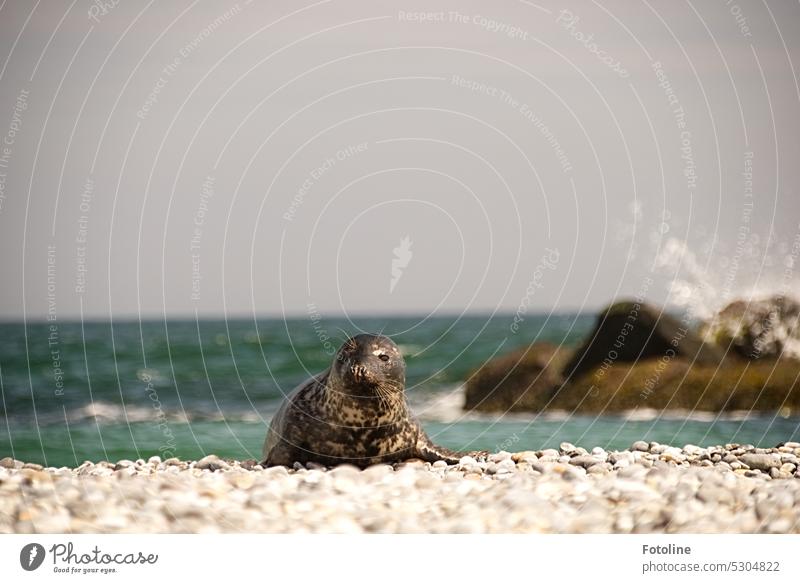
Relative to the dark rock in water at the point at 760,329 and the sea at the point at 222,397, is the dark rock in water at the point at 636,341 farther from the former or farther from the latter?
the sea at the point at 222,397

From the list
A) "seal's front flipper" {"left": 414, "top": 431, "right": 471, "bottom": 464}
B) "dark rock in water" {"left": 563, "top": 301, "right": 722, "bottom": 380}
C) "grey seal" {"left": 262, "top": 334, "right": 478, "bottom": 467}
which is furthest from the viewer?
"dark rock in water" {"left": 563, "top": 301, "right": 722, "bottom": 380}

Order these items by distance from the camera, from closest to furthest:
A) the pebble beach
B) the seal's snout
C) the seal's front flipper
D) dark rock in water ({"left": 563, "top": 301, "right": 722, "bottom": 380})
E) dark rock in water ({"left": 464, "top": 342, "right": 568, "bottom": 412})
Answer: the pebble beach
the seal's snout
the seal's front flipper
dark rock in water ({"left": 563, "top": 301, "right": 722, "bottom": 380})
dark rock in water ({"left": 464, "top": 342, "right": 568, "bottom": 412})

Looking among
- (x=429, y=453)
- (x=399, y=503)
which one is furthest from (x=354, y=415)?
(x=399, y=503)

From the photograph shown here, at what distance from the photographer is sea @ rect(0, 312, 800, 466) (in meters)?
12.6

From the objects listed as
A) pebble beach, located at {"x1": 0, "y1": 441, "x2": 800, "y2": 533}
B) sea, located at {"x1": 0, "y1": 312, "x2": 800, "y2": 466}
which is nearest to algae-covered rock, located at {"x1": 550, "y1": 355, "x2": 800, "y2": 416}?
sea, located at {"x1": 0, "y1": 312, "x2": 800, "y2": 466}

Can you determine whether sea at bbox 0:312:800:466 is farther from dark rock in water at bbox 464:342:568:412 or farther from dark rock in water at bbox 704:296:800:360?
dark rock in water at bbox 704:296:800:360

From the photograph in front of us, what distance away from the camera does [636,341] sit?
16141 mm

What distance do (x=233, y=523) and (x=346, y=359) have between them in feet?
5.61

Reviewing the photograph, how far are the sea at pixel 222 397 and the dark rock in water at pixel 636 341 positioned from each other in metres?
1.40

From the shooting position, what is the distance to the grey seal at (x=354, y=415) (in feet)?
22.6

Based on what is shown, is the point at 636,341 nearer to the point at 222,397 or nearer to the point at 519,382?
the point at 519,382

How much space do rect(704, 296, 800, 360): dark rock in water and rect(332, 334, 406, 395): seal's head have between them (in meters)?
9.49

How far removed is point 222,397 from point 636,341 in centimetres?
1025

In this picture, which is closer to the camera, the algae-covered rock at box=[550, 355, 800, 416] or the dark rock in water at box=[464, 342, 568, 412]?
the algae-covered rock at box=[550, 355, 800, 416]
